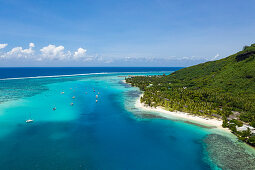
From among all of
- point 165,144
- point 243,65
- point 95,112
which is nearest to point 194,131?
point 165,144

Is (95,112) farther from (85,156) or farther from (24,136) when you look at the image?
(85,156)

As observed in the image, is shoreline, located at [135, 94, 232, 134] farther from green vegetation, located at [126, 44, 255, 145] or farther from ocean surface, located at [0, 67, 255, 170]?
ocean surface, located at [0, 67, 255, 170]

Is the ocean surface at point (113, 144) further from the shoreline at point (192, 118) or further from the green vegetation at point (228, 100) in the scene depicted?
the green vegetation at point (228, 100)

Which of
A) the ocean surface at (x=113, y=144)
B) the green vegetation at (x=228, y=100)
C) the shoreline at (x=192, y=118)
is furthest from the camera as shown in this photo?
the green vegetation at (x=228, y=100)

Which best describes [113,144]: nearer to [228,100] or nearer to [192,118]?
[192,118]

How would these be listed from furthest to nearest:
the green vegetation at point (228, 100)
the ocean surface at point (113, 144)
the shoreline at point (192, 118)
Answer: the green vegetation at point (228, 100) < the shoreline at point (192, 118) < the ocean surface at point (113, 144)

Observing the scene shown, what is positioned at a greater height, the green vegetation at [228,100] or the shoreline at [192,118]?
the green vegetation at [228,100]

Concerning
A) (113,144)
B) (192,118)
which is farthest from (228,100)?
(113,144)

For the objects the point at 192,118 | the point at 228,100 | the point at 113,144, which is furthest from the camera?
the point at 228,100

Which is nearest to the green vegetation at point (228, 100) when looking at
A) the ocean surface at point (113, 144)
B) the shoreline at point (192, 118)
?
the shoreline at point (192, 118)

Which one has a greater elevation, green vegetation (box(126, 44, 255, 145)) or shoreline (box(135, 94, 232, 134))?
green vegetation (box(126, 44, 255, 145))

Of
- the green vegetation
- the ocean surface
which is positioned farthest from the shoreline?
the ocean surface

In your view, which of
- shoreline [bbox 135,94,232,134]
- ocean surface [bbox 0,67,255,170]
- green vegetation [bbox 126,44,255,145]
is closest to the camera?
ocean surface [bbox 0,67,255,170]
